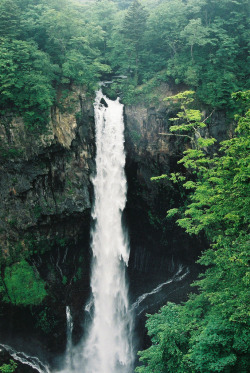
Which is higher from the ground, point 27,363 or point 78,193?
point 78,193

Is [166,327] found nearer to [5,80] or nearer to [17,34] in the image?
[5,80]

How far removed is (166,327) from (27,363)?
11.2 m

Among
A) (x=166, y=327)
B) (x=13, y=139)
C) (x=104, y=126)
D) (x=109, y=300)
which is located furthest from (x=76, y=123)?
(x=166, y=327)

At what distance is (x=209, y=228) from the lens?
35.2 feet

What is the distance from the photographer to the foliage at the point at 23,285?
1597 cm

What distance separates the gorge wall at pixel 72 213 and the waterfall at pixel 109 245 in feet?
1.98

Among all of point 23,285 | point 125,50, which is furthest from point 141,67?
point 23,285

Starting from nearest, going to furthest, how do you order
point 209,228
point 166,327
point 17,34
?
point 166,327, point 209,228, point 17,34

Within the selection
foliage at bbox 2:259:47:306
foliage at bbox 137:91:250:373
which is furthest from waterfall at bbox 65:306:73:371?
foliage at bbox 137:91:250:373

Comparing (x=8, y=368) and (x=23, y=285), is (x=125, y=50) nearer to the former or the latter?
(x=23, y=285)

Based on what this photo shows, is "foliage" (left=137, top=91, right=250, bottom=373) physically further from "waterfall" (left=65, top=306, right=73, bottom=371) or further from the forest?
"waterfall" (left=65, top=306, right=73, bottom=371)

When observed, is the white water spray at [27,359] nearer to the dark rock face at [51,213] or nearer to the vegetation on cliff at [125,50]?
the dark rock face at [51,213]

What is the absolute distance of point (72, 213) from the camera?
17266 mm

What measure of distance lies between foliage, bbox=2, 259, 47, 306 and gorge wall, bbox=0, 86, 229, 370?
0.35m
